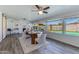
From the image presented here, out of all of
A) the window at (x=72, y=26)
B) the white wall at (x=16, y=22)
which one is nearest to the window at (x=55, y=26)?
the window at (x=72, y=26)

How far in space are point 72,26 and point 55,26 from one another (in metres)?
1.79

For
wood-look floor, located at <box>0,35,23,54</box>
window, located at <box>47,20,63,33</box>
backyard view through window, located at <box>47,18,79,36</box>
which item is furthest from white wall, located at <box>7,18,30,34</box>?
wood-look floor, located at <box>0,35,23,54</box>

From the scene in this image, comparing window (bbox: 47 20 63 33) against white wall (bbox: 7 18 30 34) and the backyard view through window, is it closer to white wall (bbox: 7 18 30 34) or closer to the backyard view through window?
the backyard view through window

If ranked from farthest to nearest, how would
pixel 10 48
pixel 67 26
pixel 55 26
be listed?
pixel 55 26, pixel 67 26, pixel 10 48

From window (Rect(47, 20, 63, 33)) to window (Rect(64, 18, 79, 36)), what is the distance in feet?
2.00

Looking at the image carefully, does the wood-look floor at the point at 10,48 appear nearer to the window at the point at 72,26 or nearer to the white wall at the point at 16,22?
the window at the point at 72,26

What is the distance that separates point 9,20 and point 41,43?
497 centimetres

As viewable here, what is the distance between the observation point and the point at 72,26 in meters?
6.97

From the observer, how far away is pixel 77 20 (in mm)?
6328

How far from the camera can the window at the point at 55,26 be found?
7834 millimetres

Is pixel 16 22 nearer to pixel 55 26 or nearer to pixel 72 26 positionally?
pixel 55 26

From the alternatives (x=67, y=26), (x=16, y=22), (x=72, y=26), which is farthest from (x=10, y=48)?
(x=16, y=22)

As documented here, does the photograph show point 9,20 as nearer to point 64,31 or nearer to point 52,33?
point 52,33
